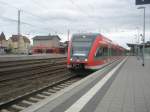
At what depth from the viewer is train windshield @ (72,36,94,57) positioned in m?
20.5

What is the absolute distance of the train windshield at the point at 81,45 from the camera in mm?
20547

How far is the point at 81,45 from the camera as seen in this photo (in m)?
20.9

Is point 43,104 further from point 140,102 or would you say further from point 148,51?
point 148,51

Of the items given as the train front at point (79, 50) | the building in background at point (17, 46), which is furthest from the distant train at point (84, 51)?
the building in background at point (17, 46)

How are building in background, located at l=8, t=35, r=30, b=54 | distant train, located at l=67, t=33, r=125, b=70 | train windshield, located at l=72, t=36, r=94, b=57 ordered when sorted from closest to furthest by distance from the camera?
1. distant train, located at l=67, t=33, r=125, b=70
2. train windshield, located at l=72, t=36, r=94, b=57
3. building in background, located at l=8, t=35, r=30, b=54

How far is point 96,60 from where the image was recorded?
2112cm

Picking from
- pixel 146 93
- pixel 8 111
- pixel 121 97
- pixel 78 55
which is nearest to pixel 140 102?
pixel 121 97

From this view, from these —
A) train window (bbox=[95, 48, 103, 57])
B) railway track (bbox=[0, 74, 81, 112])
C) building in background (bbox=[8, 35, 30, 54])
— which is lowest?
railway track (bbox=[0, 74, 81, 112])

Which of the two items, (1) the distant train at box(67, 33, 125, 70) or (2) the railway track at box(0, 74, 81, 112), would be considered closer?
(2) the railway track at box(0, 74, 81, 112)

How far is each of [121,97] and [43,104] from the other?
8.35 ft

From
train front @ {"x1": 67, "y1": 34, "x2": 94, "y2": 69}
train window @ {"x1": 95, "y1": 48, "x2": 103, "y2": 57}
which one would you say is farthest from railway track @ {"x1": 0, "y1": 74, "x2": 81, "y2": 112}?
train window @ {"x1": 95, "y1": 48, "x2": 103, "y2": 57}

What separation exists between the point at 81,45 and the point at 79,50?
16.3 inches

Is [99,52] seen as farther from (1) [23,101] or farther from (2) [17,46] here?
(2) [17,46]

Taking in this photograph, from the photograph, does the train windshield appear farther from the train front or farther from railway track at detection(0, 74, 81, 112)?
railway track at detection(0, 74, 81, 112)
